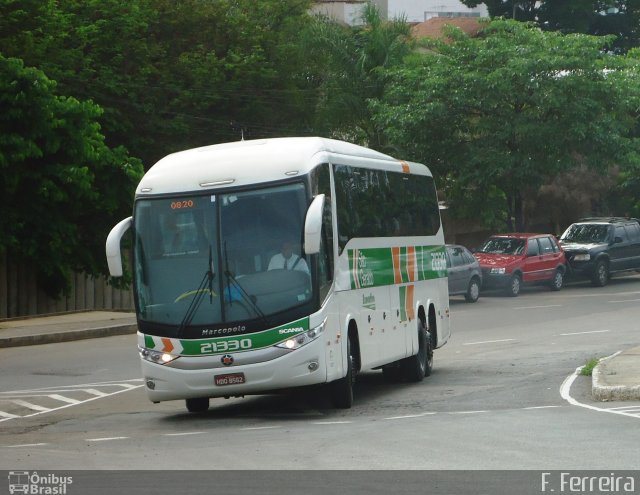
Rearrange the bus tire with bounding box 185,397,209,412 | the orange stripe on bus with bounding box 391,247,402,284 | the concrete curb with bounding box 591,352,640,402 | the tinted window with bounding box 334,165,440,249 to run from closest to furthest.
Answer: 1. the concrete curb with bounding box 591,352,640,402
2. the bus tire with bounding box 185,397,209,412
3. the tinted window with bounding box 334,165,440,249
4. the orange stripe on bus with bounding box 391,247,402,284

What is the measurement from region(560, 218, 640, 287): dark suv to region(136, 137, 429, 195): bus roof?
27.4 meters

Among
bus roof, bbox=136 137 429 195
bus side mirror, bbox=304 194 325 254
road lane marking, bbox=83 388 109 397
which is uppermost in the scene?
bus roof, bbox=136 137 429 195

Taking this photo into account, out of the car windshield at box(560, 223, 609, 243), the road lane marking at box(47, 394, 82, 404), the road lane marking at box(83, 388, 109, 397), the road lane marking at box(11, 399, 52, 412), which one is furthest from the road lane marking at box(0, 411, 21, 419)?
the car windshield at box(560, 223, 609, 243)

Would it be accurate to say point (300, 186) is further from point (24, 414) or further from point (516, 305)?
point (516, 305)

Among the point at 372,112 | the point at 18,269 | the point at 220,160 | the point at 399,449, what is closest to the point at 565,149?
the point at 372,112

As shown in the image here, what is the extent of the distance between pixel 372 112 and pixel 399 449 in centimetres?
3502

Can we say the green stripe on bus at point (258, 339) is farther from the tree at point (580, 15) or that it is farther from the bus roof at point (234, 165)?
the tree at point (580, 15)

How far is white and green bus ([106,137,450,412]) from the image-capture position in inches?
546

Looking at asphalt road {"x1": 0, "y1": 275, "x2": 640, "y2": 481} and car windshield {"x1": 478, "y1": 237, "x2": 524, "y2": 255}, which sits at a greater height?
car windshield {"x1": 478, "y1": 237, "x2": 524, "y2": 255}

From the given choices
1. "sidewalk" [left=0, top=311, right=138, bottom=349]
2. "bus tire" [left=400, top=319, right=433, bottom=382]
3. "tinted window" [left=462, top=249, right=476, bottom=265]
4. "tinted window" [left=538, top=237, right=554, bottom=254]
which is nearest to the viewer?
"bus tire" [left=400, top=319, right=433, bottom=382]

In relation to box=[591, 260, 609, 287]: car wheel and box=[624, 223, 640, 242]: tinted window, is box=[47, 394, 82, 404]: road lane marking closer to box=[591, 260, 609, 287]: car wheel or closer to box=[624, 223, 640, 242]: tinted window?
box=[591, 260, 609, 287]: car wheel

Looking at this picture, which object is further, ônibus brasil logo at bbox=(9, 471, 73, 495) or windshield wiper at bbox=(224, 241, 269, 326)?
windshield wiper at bbox=(224, 241, 269, 326)

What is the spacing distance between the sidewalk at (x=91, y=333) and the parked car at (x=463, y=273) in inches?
341

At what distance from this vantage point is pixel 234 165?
1445cm
